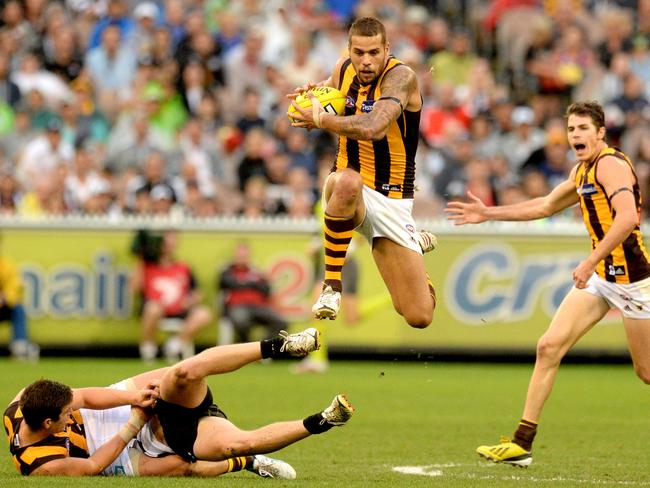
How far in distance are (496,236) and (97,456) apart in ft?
32.5

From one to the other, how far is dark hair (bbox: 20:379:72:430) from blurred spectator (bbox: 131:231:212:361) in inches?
349

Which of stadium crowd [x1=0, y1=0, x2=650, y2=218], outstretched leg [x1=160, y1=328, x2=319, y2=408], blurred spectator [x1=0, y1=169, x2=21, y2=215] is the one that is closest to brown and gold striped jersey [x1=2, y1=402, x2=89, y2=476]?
outstretched leg [x1=160, y1=328, x2=319, y2=408]

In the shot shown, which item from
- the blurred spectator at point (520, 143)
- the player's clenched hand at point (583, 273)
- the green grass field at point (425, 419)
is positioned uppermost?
the blurred spectator at point (520, 143)

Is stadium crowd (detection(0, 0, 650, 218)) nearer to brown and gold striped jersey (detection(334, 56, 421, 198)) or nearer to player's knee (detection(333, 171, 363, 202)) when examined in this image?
brown and gold striped jersey (detection(334, 56, 421, 198))

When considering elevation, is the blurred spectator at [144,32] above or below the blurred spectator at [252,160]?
above

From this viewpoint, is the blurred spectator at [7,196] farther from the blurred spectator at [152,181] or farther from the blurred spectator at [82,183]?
the blurred spectator at [152,181]

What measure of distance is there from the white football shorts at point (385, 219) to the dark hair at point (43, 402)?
8.24ft

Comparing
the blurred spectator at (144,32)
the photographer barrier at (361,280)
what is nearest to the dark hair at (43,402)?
the photographer barrier at (361,280)

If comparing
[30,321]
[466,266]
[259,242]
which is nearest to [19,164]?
[30,321]

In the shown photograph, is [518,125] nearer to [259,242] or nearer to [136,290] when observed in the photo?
[259,242]

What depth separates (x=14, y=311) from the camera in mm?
16750

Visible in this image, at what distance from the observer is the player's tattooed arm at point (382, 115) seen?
8625 millimetres

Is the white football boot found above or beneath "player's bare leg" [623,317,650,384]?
above

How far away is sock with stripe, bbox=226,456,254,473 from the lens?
896cm
